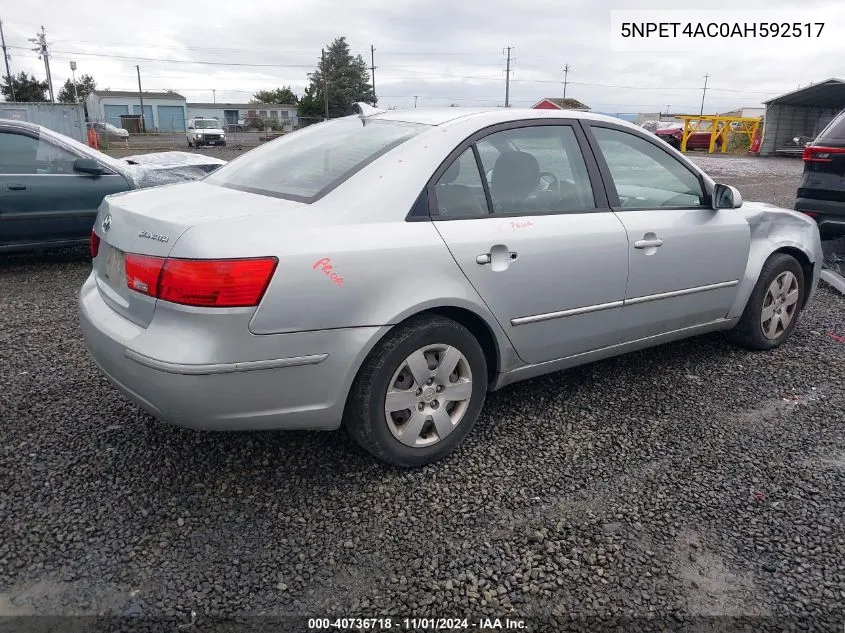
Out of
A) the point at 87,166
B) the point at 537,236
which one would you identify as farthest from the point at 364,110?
the point at 87,166

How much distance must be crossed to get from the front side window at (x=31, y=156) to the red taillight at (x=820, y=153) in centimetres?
723

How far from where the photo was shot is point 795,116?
3147 cm

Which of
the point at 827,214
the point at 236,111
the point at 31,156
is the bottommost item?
the point at 827,214

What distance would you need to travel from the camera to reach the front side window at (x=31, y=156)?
20.9 feet

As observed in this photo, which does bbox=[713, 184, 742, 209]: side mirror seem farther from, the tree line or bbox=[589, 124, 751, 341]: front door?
the tree line

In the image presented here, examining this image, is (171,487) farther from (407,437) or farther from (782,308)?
(782,308)

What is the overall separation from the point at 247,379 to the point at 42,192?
5136 millimetres

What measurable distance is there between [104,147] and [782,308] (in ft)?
119

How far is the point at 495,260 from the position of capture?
117 inches

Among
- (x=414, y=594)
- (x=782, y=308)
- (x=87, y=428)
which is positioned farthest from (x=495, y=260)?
(x=782, y=308)

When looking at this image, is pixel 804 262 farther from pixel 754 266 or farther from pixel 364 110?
pixel 364 110

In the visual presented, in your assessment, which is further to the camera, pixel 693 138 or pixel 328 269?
pixel 693 138

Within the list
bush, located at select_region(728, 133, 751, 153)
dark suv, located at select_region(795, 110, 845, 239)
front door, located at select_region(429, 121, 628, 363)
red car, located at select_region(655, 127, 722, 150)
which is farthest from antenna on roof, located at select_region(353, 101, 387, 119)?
bush, located at select_region(728, 133, 751, 153)

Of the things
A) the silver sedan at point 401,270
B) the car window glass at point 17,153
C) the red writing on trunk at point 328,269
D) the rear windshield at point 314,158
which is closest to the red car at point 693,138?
the car window glass at point 17,153
